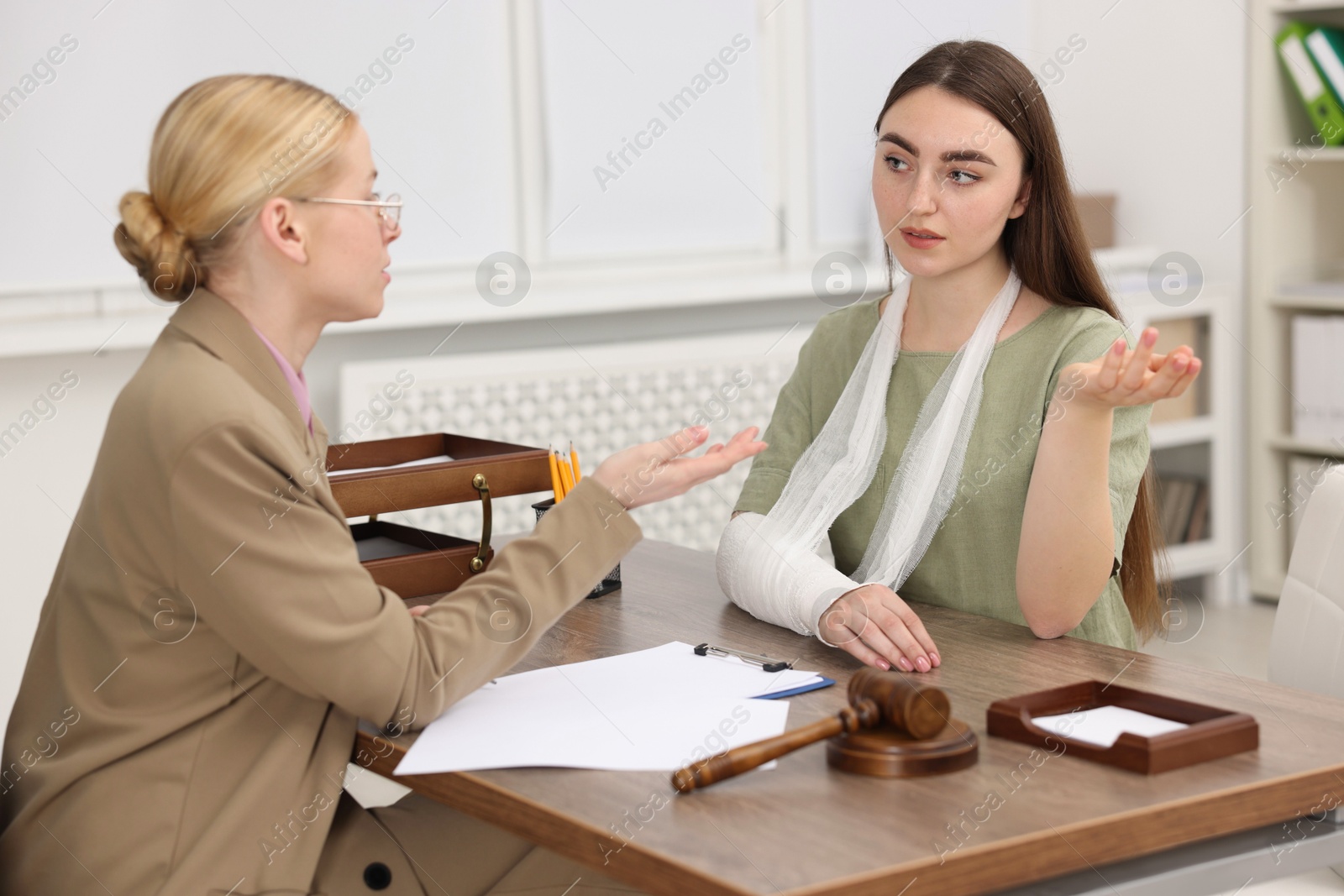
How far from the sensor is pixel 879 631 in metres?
1.54

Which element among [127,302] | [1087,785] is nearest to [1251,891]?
[1087,785]

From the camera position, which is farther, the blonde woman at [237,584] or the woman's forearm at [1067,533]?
the woman's forearm at [1067,533]

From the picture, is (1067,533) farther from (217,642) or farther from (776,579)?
(217,642)

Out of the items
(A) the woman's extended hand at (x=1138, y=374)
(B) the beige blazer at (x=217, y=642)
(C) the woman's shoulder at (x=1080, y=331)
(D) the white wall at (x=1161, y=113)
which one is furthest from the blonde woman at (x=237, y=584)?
(D) the white wall at (x=1161, y=113)

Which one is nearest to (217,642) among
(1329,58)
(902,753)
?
(902,753)

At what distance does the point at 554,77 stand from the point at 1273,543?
2522mm

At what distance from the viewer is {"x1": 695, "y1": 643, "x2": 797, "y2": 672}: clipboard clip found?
59.2 inches

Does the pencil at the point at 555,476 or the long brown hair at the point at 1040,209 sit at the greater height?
the long brown hair at the point at 1040,209

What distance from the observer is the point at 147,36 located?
3074mm

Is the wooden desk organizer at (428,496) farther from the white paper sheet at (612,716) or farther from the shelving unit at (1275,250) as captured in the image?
the shelving unit at (1275,250)

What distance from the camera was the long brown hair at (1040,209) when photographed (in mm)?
1866

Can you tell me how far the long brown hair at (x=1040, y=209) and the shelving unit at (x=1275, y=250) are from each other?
2421 millimetres

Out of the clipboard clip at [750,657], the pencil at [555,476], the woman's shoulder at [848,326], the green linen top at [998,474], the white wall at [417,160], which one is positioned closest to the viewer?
the clipboard clip at [750,657]

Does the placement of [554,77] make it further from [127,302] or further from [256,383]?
[256,383]
